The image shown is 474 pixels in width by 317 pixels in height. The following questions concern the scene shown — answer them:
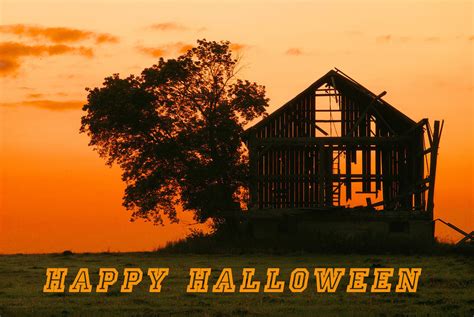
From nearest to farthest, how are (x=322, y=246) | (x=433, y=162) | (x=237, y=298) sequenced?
(x=237, y=298) → (x=322, y=246) → (x=433, y=162)

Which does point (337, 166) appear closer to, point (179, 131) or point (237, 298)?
point (179, 131)

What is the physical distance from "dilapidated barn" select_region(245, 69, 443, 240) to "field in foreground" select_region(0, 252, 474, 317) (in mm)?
9707

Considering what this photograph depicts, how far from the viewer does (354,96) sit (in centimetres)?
4969

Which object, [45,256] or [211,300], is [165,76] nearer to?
[45,256]

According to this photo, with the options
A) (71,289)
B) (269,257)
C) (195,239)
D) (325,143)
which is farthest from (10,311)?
(325,143)

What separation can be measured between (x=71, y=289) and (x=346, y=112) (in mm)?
24930

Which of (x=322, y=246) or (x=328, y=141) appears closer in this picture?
(x=322, y=246)

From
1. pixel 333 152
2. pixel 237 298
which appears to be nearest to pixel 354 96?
pixel 333 152

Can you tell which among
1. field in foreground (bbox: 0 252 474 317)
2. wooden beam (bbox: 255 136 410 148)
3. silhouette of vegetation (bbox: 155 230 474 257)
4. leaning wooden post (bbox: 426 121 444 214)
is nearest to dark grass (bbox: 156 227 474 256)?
silhouette of vegetation (bbox: 155 230 474 257)

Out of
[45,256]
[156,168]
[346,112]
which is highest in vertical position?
[346,112]

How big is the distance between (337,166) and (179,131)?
930 cm

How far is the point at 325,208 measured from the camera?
4672cm

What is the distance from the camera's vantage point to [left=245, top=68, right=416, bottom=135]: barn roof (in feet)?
159

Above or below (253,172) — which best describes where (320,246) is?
below
